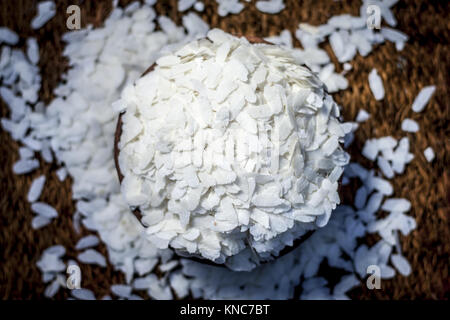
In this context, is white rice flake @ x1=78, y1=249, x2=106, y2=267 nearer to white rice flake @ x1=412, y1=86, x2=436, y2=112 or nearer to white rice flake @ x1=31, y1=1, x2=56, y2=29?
white rice flake @ x1=31, y1=1, x2=56, y2=29

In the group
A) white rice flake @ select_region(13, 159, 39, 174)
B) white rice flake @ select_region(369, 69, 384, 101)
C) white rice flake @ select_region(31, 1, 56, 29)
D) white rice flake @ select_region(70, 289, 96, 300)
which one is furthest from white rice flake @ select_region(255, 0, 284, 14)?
white rice flake @ select_region(70, 289, 96, 300)

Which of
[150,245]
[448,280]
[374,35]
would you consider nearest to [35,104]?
[150,245]

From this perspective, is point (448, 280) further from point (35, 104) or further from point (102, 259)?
point (35, 104)

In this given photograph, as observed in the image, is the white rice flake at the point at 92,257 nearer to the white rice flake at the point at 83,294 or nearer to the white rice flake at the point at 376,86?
the white rice flake at the point at 83,294

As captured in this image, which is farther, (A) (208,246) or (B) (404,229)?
(B) (404,229)

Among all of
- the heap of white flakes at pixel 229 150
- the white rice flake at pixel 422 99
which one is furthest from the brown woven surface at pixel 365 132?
the heap of white flakes at pixel 229 150

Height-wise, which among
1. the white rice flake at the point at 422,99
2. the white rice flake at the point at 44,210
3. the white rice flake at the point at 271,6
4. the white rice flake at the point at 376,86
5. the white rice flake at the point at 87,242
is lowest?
the white rice flake at the point at 87,242
